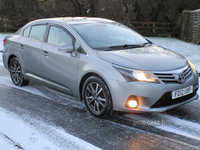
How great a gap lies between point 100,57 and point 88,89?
59 cm

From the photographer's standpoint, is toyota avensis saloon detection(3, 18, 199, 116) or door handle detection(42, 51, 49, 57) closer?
toyota avensis saloon detection(3, 18, 199, 116)

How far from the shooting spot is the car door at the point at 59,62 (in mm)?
4555

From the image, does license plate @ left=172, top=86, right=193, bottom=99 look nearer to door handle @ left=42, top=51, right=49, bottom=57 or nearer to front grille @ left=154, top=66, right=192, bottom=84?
front grille @ left=154, top=66, right=192, bottom=84

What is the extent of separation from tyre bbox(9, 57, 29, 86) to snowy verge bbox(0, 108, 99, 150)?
1.96 metres

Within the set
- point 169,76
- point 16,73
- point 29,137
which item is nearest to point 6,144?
point 29,137

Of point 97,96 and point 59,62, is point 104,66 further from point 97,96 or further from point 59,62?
point 59,62

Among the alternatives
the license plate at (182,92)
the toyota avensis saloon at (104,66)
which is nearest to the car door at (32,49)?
the toyota avensis saloon at (104,66)

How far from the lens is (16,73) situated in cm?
620

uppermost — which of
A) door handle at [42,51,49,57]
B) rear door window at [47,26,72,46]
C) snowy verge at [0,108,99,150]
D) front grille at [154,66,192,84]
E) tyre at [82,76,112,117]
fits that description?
rear door window at [47,26,72,46]

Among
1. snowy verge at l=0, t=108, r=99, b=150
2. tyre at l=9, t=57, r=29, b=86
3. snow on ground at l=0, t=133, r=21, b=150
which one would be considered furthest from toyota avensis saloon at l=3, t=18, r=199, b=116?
snow on ground at l=0, t=133, r=21, b=150

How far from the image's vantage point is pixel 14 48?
6.07m

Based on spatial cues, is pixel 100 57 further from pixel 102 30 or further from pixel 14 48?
pixel 14 48

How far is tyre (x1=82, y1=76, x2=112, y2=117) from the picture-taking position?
159 inches

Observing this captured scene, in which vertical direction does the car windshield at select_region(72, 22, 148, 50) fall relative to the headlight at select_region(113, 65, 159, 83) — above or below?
above
